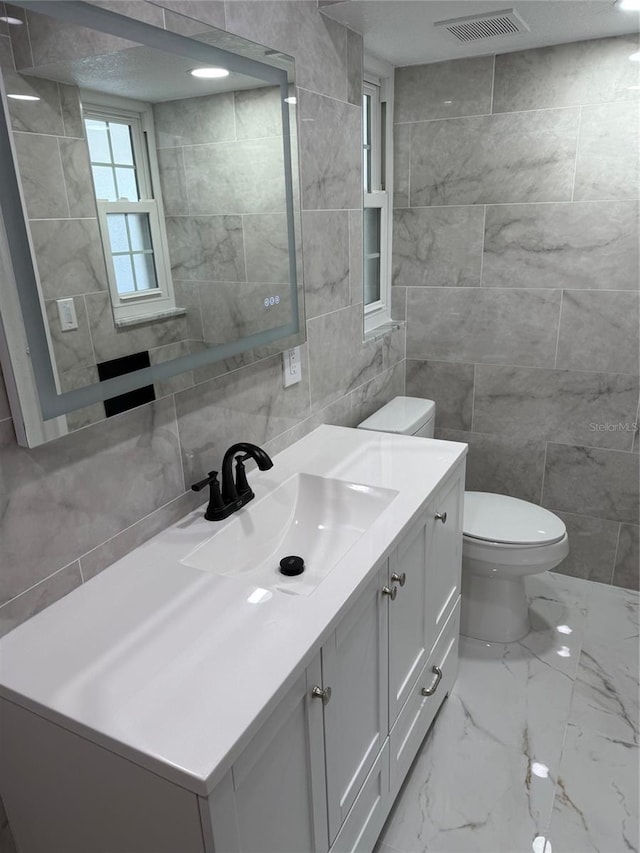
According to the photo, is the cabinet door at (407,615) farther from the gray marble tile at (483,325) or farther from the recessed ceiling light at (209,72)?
the gray marble tile at (483,325)

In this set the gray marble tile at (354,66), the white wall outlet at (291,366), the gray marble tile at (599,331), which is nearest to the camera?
the white wall outlet at (291,366)

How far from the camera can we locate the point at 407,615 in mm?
1570

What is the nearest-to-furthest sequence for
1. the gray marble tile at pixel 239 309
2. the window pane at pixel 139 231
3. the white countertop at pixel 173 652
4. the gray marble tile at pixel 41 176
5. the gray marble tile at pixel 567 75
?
the white countertop at pixel 173 652, the gray marble tile at pixel 41 176, the window pane at pixel 139 231, the gray marble tile at pixel 239 309, the gray marble tile at pixel 567 75

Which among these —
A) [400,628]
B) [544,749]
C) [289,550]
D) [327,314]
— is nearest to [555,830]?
[544,749]

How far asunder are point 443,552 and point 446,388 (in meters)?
1.14

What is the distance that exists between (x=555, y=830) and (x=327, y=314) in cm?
168

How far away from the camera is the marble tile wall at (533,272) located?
2.25m

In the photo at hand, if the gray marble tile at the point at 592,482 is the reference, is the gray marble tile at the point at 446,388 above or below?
above

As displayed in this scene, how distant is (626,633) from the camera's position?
2.40 m

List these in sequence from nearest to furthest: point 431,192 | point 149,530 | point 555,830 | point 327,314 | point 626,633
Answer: point 149,530, point 555,830, point 327,314, point 626,633, point 431,192

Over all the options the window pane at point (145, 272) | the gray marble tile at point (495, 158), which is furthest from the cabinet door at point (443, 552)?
the gray marble tile at point (495, 158)

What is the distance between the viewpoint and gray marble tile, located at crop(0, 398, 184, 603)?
109 centimetres

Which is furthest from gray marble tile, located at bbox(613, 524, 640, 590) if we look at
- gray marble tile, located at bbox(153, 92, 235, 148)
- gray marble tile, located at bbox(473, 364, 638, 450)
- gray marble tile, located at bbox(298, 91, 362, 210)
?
gray marble tile, located at bbox(153, 92, 235, 148)

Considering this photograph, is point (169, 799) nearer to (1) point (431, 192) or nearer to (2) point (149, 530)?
(2) point (149, 530)
